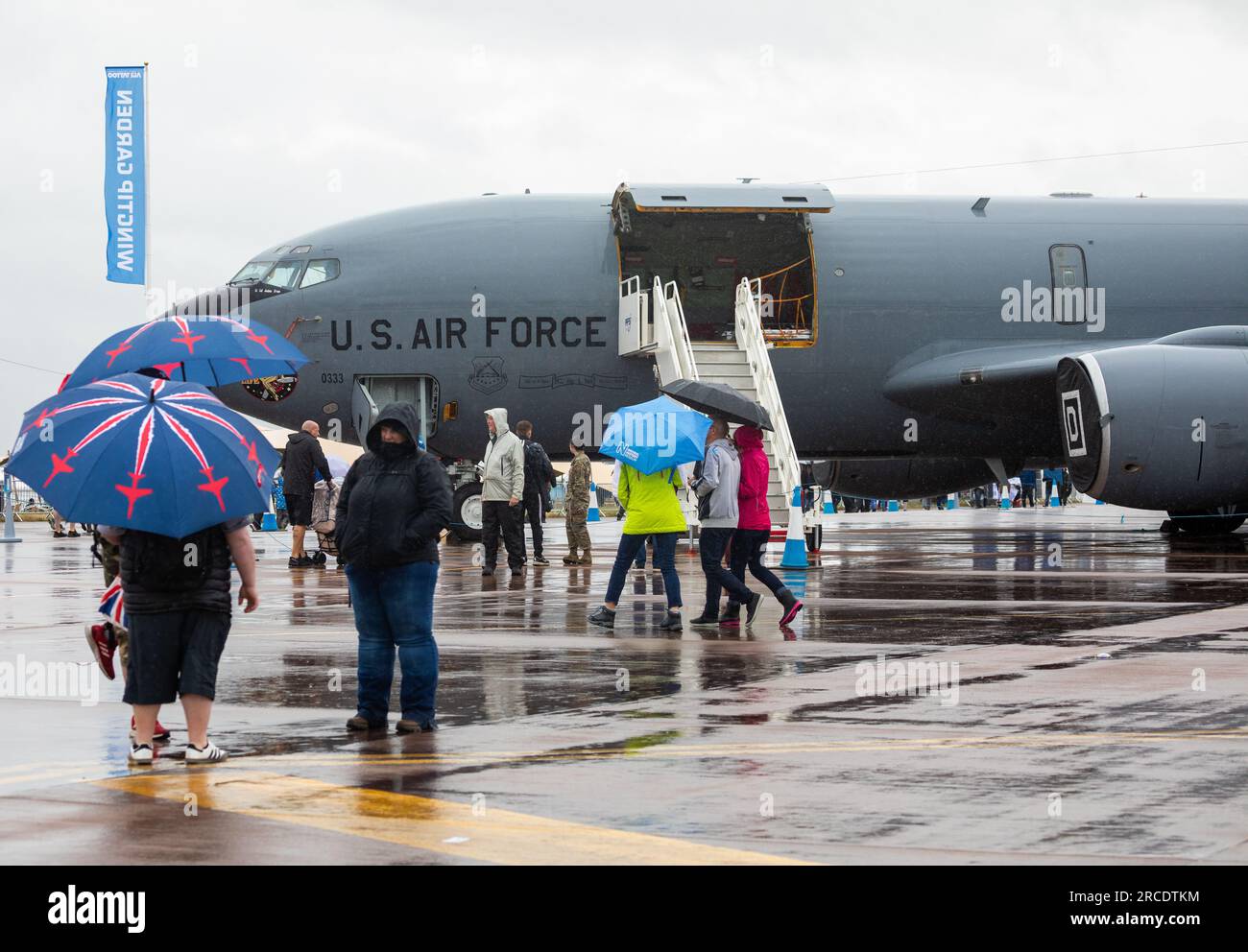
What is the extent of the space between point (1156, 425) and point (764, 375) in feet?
16.1

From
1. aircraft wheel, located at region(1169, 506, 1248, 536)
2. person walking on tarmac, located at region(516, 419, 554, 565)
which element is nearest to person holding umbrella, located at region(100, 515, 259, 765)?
person walking on tarmac, located at region(516, 419, 554, 565)

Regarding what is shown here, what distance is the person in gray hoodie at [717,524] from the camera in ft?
41.4

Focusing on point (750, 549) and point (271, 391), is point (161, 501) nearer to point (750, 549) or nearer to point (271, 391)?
point (750, 549)

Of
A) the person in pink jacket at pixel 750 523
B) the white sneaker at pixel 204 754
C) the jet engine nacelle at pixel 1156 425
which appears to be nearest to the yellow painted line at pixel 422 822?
the white sneaker at pixel 204 754

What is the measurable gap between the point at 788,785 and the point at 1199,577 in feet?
40.2

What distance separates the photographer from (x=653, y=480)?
43.1 ft

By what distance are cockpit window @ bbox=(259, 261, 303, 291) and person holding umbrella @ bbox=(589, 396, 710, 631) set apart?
399 inches

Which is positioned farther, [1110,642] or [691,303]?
[691,303]

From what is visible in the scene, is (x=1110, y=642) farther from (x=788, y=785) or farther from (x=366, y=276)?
(x=366, y=276)

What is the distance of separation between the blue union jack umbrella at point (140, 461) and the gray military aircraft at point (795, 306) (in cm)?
1440

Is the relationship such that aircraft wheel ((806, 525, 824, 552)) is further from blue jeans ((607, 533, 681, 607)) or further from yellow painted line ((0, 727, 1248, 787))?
yellow painted line ((0, 727, 1248, 787))

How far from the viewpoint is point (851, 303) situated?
2275cm
